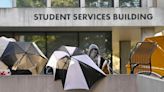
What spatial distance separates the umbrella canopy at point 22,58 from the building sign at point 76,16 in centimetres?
1013

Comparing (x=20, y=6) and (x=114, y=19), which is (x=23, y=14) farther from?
(x=114, y=19)

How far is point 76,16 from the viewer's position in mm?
20984

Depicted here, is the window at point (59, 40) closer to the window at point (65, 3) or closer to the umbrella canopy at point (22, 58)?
the window at point (65, 3)

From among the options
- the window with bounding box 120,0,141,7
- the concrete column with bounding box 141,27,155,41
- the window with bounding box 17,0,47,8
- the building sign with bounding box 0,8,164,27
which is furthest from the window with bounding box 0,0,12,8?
the concrete column with bounding box 141,27,155,41

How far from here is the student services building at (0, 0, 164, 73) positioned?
20.9 metres

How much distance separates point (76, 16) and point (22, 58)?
1099 centimetres

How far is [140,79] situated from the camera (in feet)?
28.2

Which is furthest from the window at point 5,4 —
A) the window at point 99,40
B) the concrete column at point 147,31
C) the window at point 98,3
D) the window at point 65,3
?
the concrete column at point 147,31

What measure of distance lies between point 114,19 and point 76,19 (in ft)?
5.90

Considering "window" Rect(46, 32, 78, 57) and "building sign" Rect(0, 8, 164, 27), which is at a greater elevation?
"building sign" Rect(0, 8, 164, 27)

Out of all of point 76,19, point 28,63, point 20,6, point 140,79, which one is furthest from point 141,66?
point 20,6

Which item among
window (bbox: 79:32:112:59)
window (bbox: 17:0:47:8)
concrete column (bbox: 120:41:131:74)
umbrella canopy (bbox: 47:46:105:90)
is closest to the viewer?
umbrella canopy (bbox: 47:46:105:90)

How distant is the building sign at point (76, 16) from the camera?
822 inches

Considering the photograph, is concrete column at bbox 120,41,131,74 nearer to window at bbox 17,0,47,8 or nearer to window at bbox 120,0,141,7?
window at bbox 120,0,141,7
